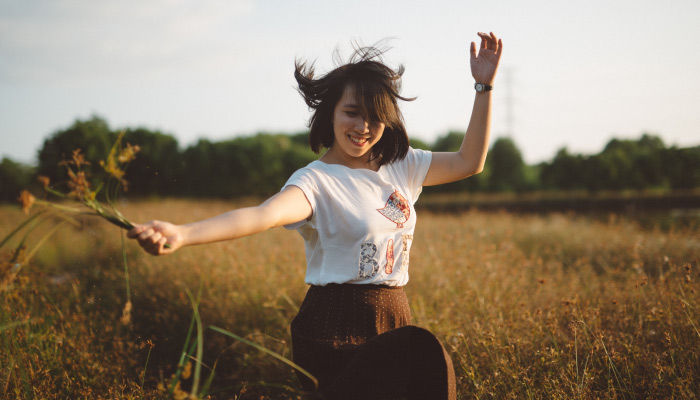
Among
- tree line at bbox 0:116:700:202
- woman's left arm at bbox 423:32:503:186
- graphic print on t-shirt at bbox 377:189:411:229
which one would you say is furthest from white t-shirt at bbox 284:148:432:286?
tree line at bbox 0:116:700:202

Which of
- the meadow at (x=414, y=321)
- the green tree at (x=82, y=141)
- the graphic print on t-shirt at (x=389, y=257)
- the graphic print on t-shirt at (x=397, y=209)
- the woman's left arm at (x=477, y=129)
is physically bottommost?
the meadow at (x=414, y=321)

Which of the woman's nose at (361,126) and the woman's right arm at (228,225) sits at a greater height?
the woman's nose at (361,126)

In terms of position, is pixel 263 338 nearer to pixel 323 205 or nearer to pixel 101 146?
pixel 323 205

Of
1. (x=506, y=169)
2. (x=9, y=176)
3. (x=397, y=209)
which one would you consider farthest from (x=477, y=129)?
(x=9, y=176)

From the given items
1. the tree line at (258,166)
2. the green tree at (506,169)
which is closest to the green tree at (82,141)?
the tree line at (258,166)

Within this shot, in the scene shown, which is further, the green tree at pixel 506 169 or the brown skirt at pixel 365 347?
the green tree at pixel 506 169

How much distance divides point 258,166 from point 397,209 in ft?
61.3

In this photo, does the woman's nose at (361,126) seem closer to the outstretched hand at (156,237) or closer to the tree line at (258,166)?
the outstretched hand at (156,237)

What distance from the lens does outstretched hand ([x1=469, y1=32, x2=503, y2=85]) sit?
225 cm

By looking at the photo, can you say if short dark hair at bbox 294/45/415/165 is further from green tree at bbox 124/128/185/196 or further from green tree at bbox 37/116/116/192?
green tree at bbox 124/128/185/196

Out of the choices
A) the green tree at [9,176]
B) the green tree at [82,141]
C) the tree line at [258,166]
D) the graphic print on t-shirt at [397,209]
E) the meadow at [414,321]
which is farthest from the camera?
the green tree at [9,176]

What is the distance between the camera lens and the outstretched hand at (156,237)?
4.27 ft

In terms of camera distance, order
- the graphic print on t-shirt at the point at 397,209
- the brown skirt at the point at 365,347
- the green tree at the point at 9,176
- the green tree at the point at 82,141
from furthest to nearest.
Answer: the green tree at the point at 9,176
the green tree at the point at 82,141
the graphic print on t-shirt at the point at 397,209
the brown skirt at the point at 365,347

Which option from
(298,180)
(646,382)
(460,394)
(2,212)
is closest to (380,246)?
(298,180)
